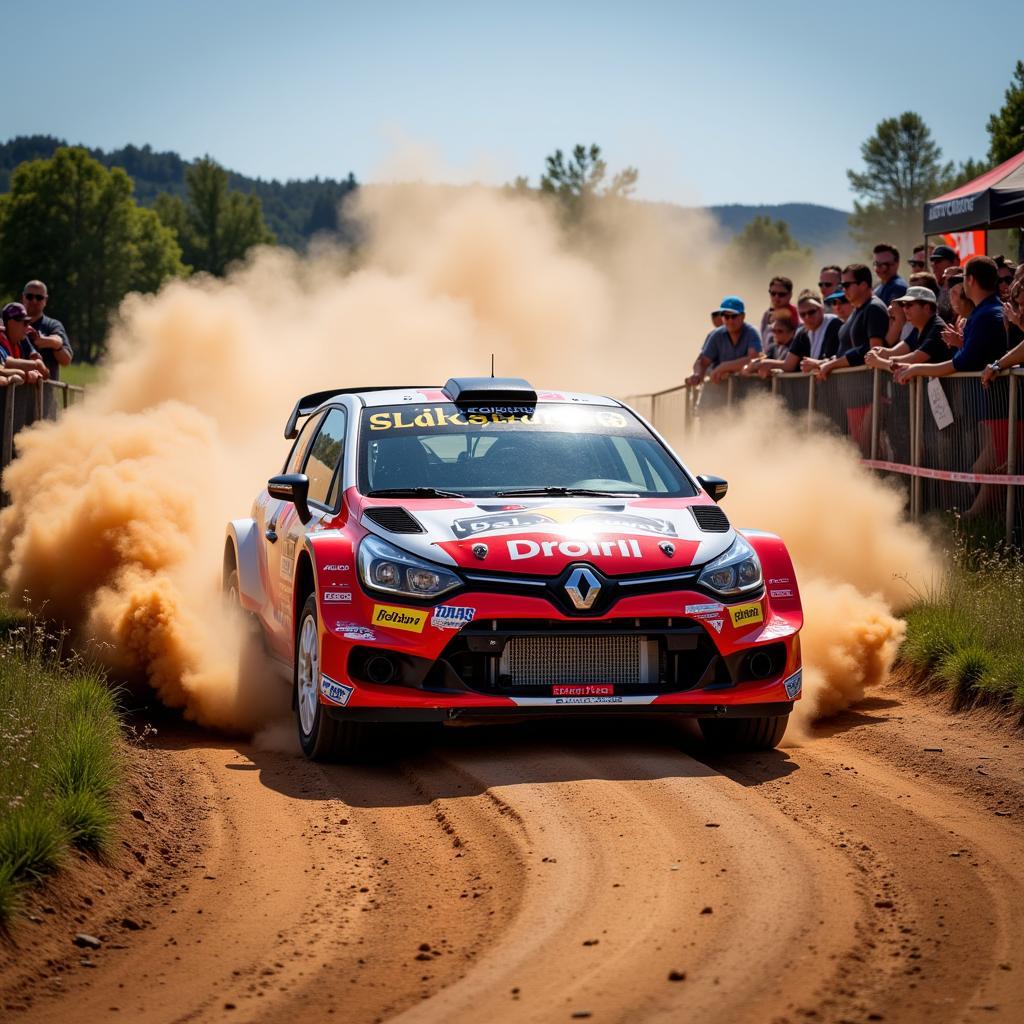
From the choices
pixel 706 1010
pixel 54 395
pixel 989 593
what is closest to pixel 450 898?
pixel 706 1010

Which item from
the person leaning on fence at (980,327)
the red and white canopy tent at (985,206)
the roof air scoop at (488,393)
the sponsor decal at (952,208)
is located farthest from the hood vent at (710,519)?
the sponsor decal at (952,208)

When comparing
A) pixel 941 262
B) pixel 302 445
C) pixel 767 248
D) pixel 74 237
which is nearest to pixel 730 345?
pixel 941 262

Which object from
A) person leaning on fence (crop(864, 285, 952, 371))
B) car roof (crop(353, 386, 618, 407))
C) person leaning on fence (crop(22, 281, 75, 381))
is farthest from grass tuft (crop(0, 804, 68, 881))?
person leaning on fence (crop(22, 281, 75, 381))

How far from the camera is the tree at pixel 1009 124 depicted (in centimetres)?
5750

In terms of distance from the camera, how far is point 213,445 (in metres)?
14.1

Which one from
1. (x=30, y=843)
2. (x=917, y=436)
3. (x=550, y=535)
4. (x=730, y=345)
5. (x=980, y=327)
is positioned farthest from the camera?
(x=730, y=345)

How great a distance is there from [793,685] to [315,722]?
7.50 ft

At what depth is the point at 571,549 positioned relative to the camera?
7.47 m

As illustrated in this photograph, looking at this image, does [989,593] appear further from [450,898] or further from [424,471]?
[450,898]

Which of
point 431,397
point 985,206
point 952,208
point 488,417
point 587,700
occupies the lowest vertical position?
point 587,700

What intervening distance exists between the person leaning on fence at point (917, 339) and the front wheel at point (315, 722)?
6.93 metres

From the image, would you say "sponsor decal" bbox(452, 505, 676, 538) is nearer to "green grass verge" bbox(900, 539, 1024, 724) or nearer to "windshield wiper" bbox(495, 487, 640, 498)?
"windshield wiper" bbox(495, 487, 640, 498)

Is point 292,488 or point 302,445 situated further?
point 302,445

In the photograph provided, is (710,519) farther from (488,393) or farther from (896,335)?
(896,335)
